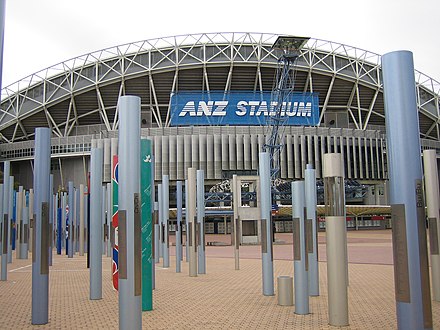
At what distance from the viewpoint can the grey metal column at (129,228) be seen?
7309mm

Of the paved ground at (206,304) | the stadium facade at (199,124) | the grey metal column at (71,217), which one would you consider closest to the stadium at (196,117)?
the stadium facade at (199,124)

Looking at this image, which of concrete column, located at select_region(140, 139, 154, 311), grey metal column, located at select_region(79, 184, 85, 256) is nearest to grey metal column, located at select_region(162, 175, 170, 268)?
grey metal column, located at select_region(79, 184, 85, 256)

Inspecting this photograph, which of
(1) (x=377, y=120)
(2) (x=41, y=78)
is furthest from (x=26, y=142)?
(1) (x=377, y=120)

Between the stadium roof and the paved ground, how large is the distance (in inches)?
2029

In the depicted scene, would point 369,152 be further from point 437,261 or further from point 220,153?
point 437,261

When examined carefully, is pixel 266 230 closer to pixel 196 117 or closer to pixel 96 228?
pixel 96 228

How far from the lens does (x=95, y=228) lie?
42.2 feet

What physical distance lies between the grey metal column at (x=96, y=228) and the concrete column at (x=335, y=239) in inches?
242

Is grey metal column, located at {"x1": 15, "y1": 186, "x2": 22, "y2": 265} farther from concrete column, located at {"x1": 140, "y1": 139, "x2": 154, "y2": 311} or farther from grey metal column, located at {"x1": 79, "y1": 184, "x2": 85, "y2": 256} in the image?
concrete column, located at {"x1": 140, "y1": 139, "x2": 154, "y2": 311}

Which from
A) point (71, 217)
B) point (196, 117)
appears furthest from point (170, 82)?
point (71, 217)

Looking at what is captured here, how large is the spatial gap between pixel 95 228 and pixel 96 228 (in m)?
0.04

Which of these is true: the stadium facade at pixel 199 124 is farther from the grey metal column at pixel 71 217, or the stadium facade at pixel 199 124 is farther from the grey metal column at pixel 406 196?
the grey metal column at pixel 406 196

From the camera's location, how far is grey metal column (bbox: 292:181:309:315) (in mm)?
10430

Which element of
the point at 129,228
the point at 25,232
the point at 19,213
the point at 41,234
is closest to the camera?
the point at 129,228
